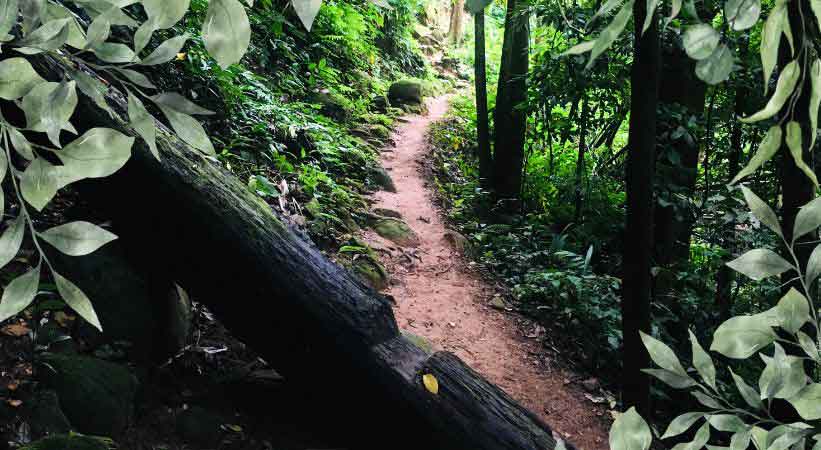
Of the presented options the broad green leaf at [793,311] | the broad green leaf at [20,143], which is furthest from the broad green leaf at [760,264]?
the broad green leaf at [20,143]

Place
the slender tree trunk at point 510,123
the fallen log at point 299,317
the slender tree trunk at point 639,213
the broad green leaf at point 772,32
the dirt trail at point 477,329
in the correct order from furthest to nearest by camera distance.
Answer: the slender tree trunk at point 510,123 < the dirt trail at point 477,329 < the slender tree trunk at point 639,213 < the fallen log at point 299,317 < the broad green leaf at point 772,32

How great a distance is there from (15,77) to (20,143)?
4.6 inches

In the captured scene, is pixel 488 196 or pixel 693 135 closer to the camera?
pixel 693 135

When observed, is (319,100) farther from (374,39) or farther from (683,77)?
(374,39)

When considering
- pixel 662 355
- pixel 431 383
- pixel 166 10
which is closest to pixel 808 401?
pixel 662 355

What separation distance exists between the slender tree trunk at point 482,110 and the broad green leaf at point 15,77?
10.1 meters

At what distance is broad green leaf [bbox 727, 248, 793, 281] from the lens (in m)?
0.76

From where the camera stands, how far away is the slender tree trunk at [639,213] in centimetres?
281

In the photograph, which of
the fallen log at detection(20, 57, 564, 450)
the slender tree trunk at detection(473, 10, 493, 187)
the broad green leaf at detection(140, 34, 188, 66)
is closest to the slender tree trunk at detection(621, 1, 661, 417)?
the fallen log at detection(20, 57, 564, 450)

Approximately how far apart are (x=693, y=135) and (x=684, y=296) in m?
1.63

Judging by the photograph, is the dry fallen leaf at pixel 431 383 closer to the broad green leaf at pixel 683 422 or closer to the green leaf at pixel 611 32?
the broad green leaf at pixel 683 422

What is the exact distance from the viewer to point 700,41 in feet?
2.09

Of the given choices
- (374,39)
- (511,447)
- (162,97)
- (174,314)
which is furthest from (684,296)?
(374,39)

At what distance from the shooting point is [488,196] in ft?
33.7
